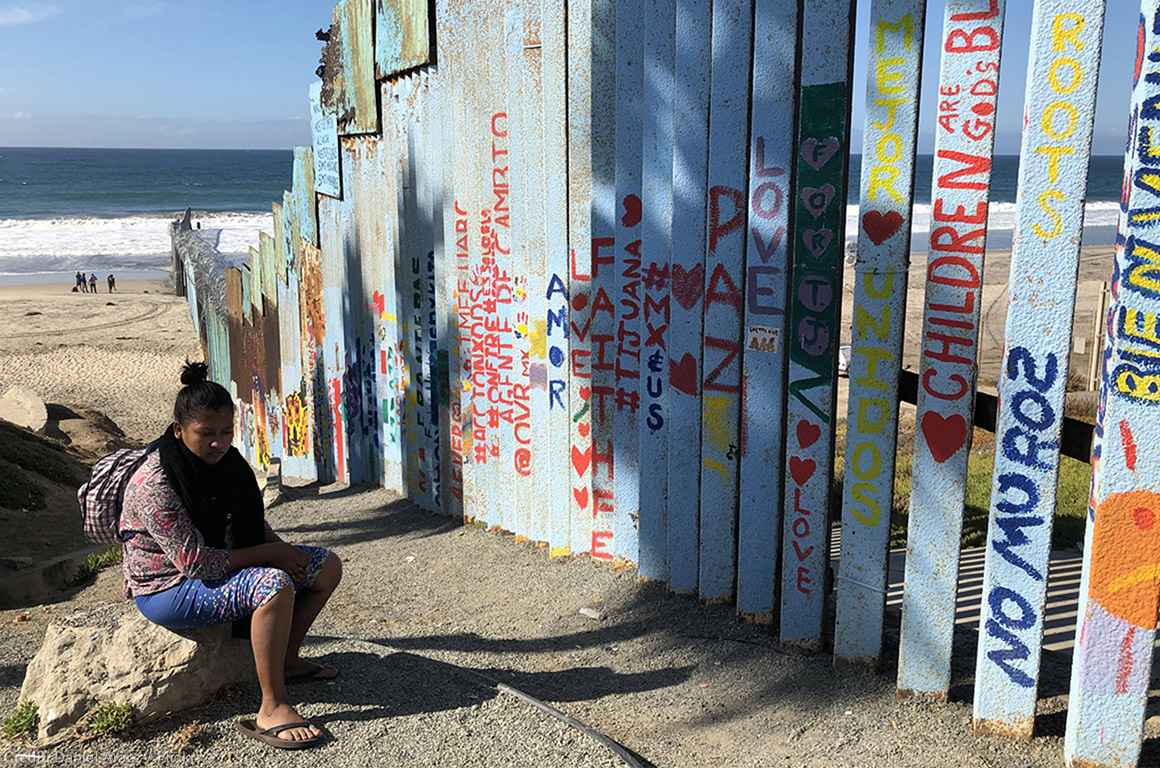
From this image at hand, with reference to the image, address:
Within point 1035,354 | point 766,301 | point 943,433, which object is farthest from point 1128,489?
point 766,301

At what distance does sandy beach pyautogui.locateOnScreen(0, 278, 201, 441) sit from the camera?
665 inches

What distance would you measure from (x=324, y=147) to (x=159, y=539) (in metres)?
5.28

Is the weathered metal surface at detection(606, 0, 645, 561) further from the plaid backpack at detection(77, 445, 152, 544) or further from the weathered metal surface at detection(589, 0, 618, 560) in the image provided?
the plaid backpack at detection(77, 445, 152, 544)

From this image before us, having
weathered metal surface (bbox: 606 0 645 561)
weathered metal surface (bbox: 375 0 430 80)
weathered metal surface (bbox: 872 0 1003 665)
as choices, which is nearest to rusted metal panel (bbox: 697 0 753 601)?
weathered metal surface (bbox: 606 0 645 561)

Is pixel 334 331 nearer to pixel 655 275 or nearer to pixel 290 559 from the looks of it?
pixel 655 275

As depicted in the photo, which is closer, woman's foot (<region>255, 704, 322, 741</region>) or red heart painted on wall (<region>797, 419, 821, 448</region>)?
woman's foot (<region>255, 704, 322, 741</region>)

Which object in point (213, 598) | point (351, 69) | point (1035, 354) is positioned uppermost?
point (351, 69)

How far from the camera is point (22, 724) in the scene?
368cm

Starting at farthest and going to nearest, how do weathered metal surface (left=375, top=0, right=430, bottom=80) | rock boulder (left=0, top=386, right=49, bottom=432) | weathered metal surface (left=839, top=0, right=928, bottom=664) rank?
1. rock boulder (left=0, top=386, right=49, bottom=432)
2. weathered metal surface (left=375, top=0, right=430, bottom=80)
3. weathered metal surface (left=839, top=0, right=928, bottom=664)

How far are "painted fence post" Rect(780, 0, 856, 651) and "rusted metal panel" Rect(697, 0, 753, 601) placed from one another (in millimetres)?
300

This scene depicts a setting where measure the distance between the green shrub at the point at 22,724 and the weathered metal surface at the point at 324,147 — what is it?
4.93 metres

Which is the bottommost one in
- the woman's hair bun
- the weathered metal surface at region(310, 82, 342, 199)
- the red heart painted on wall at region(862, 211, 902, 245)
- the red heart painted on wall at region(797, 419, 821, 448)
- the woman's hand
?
the woman's hand

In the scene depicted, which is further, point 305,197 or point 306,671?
point 305,197

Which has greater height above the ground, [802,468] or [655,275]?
[655,275]
